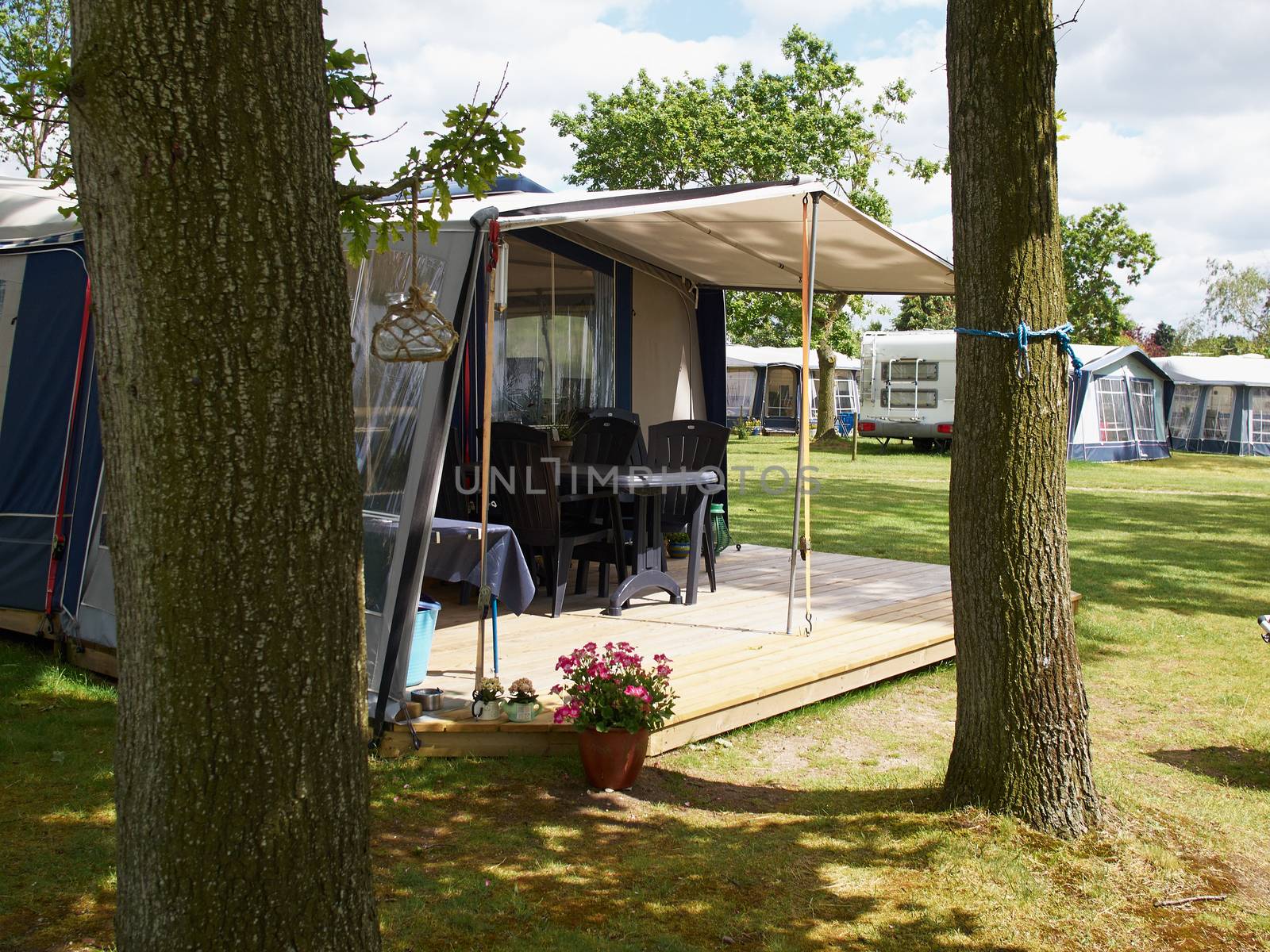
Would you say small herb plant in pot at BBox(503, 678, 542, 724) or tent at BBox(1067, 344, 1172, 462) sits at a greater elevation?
tent at BBox(1067, 344, 1172, 462)

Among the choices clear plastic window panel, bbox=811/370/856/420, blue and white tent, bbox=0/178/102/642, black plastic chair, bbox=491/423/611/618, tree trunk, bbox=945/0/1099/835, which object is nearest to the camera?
tree trunk, bbox=945/0/1099/835

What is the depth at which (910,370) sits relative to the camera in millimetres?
20188

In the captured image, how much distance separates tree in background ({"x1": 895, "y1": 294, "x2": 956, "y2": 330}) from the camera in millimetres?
40344

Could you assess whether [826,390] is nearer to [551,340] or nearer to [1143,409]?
[1143,409]

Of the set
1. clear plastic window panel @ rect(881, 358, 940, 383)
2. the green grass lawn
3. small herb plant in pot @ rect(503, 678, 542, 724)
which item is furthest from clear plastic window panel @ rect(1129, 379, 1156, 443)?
small herb plant in pot @ rect(503, 678, 542, 724)

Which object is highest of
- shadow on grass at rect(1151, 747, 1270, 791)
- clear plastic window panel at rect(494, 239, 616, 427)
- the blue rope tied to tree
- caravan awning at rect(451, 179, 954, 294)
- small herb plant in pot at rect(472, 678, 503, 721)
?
caravan awning at rect(451, 179, 954, 294)

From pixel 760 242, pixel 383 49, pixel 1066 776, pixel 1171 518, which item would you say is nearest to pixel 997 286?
pixel 1066 776

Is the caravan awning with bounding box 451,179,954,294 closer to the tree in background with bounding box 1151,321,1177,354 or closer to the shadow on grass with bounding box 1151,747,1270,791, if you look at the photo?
the shadow on grass with bounding box 1151,747,1270,791

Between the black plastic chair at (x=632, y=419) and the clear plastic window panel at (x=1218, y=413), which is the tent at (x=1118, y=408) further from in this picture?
the black plastic chair at (x=632, y=419)

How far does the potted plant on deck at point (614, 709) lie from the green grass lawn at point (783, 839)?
0.10m

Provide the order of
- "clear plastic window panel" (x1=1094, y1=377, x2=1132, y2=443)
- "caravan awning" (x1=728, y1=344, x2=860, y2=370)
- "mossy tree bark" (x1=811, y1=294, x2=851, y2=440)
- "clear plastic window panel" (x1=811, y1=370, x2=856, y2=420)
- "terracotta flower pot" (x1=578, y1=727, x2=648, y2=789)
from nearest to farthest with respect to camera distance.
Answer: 1. "terracotta flower pot" (x1=578, y1=727, x2=648, y2=789)
2. "clear plastic window panel" (x1=1094, y1=377, x2=1132, y2=443)
3. "mossy tree bark" (x1=811, y1=294, x2=851, y2=440)
4. "caravan awning" (x1=728, y1=344, x2=860, y2=370)
5. "clear plastic window panel" (x1=811, y1=370, x2=856, y2=420)

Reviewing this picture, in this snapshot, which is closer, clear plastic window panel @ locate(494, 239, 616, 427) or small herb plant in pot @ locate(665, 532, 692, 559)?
clear plastic window panel @ locate(494, 239, 616, 427)

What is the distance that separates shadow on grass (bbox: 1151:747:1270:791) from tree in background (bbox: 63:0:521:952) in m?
3.34

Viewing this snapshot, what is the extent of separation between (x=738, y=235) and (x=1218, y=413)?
66.7 ft
